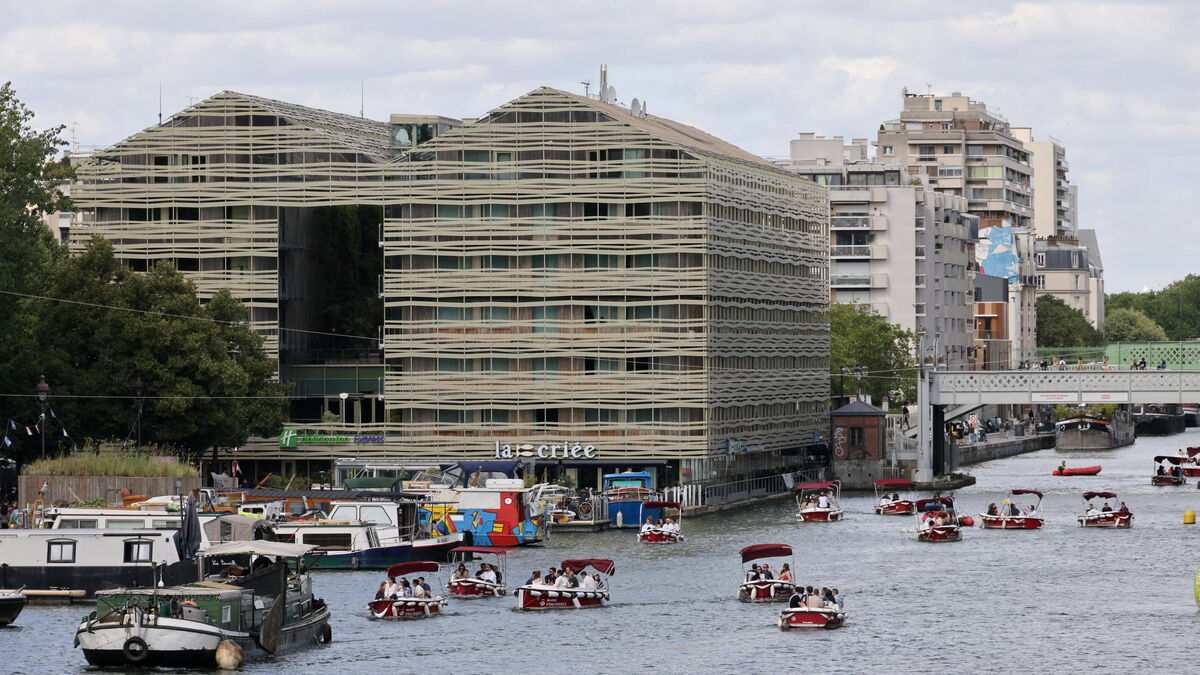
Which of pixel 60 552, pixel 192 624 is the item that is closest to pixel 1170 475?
pixel 60 552

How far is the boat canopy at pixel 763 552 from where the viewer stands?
305 ft

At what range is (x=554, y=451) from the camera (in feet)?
443

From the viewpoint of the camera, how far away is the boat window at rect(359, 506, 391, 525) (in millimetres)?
103312

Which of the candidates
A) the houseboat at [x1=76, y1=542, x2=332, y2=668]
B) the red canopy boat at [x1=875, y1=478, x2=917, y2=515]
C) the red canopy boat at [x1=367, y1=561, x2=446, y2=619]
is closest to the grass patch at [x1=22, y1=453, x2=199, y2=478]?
the red canopy boat at [x1=367, y1=561, x2=446, y2=619]

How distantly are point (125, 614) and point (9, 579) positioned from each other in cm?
1787

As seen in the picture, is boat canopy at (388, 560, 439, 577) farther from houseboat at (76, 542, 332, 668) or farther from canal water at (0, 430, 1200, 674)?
houseboat at (76, 542, 332, 668)

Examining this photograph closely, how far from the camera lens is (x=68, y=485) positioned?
108250 mm

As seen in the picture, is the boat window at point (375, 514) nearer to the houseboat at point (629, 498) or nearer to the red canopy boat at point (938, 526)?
the houseboat at point (629, 498)

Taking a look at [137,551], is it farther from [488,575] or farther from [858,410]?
[858,410]

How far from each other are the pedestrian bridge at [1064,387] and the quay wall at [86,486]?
208 ft

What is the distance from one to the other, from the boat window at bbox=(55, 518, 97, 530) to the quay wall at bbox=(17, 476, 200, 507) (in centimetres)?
1482

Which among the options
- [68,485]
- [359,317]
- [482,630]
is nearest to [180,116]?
[359,317]

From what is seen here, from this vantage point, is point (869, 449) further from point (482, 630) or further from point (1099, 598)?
point (482, 630)

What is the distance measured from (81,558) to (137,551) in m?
2.21
